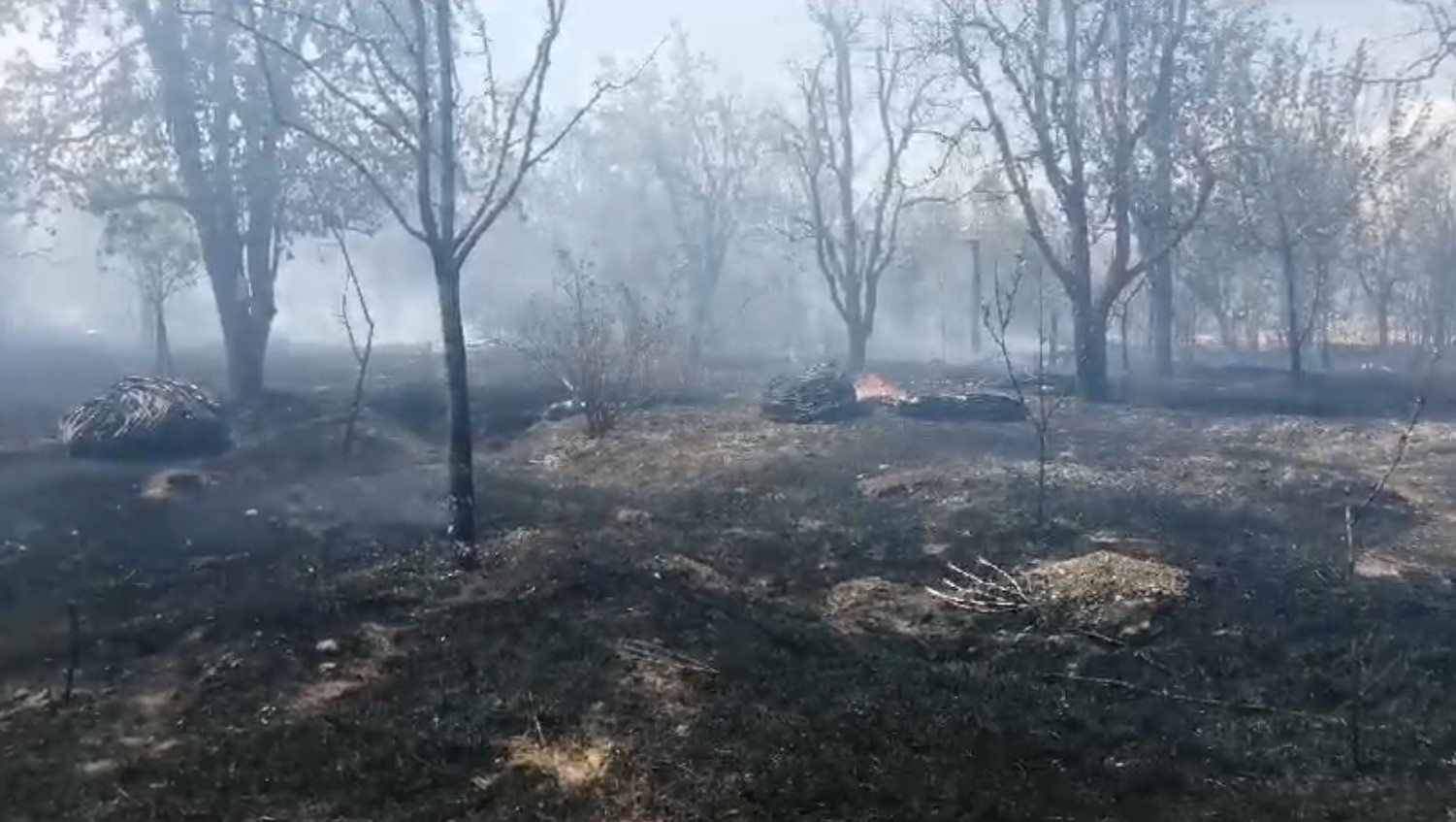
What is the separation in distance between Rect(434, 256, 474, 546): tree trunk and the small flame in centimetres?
1132

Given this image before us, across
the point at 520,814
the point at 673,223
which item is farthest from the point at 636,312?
the point at 673,223

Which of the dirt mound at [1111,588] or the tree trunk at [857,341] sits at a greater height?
the tree trunk at [857,341]

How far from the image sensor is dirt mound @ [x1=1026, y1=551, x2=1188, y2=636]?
862cm

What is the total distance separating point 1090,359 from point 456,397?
1503 cm

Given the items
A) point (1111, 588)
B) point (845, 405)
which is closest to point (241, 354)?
point (845, 405)

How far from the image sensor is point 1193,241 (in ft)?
115

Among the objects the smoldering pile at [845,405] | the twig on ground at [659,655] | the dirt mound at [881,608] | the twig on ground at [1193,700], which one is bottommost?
the twig on ground at [1193,700]

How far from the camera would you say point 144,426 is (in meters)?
16.5

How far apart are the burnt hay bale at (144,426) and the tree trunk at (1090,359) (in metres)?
14.0

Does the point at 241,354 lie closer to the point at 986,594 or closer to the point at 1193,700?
the point at 986,594

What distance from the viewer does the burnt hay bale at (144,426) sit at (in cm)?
1644

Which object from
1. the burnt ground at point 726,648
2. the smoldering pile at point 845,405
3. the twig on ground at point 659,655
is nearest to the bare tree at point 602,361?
the smoldering pile at point 845,405

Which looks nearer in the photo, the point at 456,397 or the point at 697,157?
the point at 456,397

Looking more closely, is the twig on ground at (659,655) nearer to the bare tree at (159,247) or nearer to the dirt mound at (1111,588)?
the dirt mound at (1111,588)
